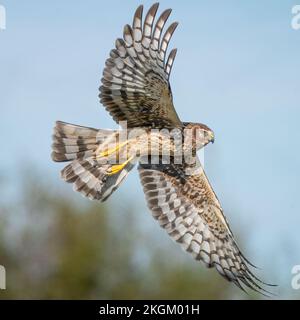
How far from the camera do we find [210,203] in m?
11.5

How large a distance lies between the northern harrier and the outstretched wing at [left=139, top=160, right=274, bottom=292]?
1cm

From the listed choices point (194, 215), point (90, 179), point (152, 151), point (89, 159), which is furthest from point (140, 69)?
point (194, 215)

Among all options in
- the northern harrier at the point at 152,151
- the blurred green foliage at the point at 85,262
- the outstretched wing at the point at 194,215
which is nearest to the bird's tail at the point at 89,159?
the northern harrier at the point at 152,151

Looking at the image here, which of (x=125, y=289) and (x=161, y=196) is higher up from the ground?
(x=161, y=196)

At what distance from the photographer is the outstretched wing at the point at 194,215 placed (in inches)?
449

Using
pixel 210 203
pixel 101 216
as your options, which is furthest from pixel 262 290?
pixel 101 216

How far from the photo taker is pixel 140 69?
10508 mm

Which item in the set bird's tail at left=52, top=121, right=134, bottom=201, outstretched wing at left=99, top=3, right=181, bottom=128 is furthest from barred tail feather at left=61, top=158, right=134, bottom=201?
outstretched wing at left=99, top=3, right=181, bottom=128

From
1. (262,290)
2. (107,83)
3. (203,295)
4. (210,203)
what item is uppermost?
(107,83)

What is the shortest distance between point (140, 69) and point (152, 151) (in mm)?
893

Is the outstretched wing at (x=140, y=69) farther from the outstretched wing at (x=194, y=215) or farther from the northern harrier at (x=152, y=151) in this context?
the outstretched wing at (x=194, y=215)
